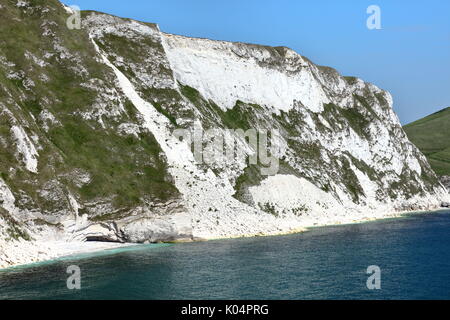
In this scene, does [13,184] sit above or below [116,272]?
above

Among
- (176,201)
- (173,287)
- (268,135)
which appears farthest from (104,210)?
(268,135)

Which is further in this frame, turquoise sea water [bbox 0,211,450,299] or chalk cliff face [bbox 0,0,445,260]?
chalk cliff face [bbox 0,0,445,260]

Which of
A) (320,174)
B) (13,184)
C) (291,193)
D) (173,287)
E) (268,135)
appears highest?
(268,135)

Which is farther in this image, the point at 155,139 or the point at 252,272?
the point at 155,139

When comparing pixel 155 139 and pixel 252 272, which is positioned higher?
pixel 155 139

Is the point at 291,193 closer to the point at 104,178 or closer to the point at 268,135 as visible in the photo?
the point at 268,135
